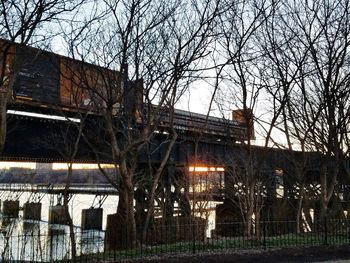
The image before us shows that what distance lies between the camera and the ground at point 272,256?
12.7 meters

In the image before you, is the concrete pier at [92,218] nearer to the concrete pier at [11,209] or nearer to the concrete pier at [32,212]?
the concrete pier at [32,212]

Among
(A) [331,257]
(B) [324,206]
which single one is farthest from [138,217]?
(A) [331,257]

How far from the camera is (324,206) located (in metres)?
19.1

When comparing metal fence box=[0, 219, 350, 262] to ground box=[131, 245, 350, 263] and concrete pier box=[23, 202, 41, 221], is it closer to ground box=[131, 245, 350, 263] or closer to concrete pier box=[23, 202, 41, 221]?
concrete pier box=[23, 202, 41, 221]

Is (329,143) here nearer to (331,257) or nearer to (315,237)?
(315,237)

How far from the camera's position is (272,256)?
13.6 metres

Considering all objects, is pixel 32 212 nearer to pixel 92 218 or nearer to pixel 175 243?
pixel 175 243

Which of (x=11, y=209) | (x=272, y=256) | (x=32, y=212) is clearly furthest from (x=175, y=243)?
(x=11, y=209)

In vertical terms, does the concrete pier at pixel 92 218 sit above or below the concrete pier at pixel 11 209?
below

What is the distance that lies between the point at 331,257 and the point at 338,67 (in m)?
7.65

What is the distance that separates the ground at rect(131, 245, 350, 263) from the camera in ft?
41.6

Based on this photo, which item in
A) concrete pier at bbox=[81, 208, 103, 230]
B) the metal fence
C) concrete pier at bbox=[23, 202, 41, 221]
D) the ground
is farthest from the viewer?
concrete pier at bbox=[81, 208, 103, 230]

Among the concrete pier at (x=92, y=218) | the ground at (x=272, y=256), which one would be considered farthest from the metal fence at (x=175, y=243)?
the concrete pier at (x=92, y=218)

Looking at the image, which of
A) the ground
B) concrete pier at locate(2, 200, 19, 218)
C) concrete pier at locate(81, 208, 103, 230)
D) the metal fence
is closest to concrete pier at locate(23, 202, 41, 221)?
the metal fence
